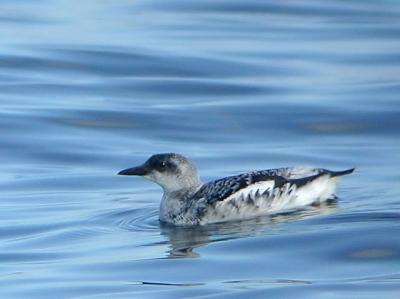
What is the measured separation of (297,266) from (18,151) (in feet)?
22.6

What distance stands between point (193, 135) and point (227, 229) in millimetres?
5519

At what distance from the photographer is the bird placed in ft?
48.0

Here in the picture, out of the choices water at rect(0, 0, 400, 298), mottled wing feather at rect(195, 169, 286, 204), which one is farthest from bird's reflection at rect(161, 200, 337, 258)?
mottled wing feather at rect(195, 169, 286, 204)

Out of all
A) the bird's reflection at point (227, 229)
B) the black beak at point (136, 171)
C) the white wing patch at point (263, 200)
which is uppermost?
the black beak at point (136, 171)

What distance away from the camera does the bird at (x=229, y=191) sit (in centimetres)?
1462

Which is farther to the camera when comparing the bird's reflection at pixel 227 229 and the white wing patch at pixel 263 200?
the white wing patch at pixel 263 200

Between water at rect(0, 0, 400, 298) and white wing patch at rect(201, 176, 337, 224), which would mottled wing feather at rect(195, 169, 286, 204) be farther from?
water at rect(0, 0, 400, 298)

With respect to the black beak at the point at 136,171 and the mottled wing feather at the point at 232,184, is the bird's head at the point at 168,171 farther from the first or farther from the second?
the mottled wing feather at the point at 232,184

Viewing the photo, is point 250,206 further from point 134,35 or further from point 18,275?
point 134,35

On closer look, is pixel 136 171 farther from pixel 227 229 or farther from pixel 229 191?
pixel 227 229

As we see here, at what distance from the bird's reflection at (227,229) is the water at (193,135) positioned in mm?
34

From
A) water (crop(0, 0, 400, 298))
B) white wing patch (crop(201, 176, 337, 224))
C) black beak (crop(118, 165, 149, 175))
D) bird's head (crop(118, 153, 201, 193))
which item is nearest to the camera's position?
water (crop(0, 0, 400, 298))

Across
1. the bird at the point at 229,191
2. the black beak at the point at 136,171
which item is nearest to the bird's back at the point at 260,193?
the bird at the point at 229,191

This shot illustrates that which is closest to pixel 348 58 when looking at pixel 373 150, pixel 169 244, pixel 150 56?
pixel 150 56
